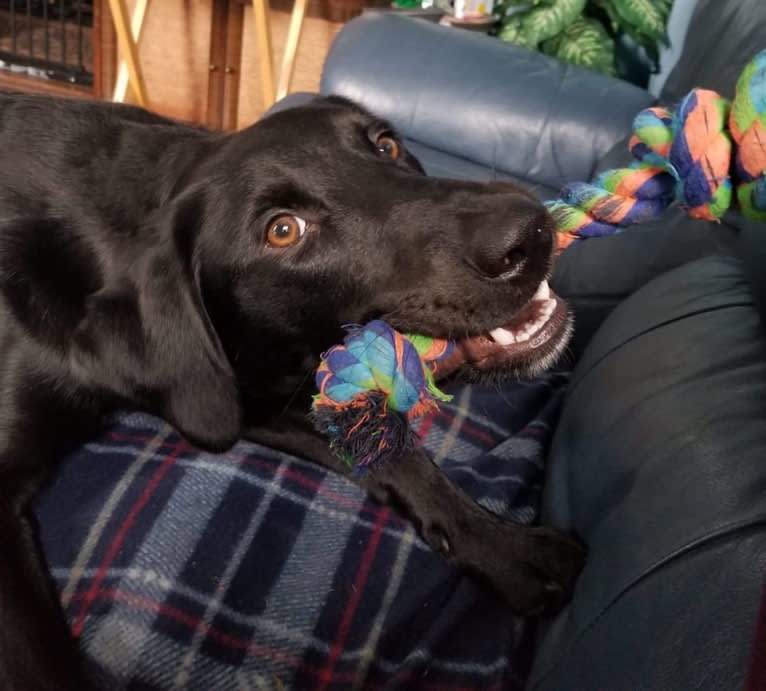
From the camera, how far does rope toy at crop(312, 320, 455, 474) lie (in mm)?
823

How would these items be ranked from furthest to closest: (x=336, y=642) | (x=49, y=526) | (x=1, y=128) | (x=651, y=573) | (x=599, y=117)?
(x=599, y=117) → (x=1, y=128) → (x=49, y=526) → (x=336, y=642) → (x=651, y=573)

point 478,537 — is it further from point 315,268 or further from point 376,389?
point 315,268

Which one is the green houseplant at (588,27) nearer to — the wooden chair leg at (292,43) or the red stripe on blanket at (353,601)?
the wooden chair leg at (292,43)

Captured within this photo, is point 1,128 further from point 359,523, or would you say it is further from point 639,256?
point 639,256

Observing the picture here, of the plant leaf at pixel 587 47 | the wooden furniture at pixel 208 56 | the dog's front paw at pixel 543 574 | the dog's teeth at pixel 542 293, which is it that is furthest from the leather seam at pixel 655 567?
the wooden furniture at pixel 208 56

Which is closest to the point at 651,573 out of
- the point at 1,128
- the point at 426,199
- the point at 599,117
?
the point at 426,199

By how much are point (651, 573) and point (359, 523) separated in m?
0.48

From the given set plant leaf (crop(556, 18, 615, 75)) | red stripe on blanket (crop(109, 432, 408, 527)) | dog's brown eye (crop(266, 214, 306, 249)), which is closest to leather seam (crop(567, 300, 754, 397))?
red stripe on blanket (crop(109, 432, 408, 527))

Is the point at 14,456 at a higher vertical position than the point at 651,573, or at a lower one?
lower

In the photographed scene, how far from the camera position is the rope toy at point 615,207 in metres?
0.73

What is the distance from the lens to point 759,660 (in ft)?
1.60

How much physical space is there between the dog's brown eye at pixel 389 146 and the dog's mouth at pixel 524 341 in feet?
1.34

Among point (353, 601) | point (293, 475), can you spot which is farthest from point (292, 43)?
point (353, 601)

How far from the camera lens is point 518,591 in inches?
35.6
